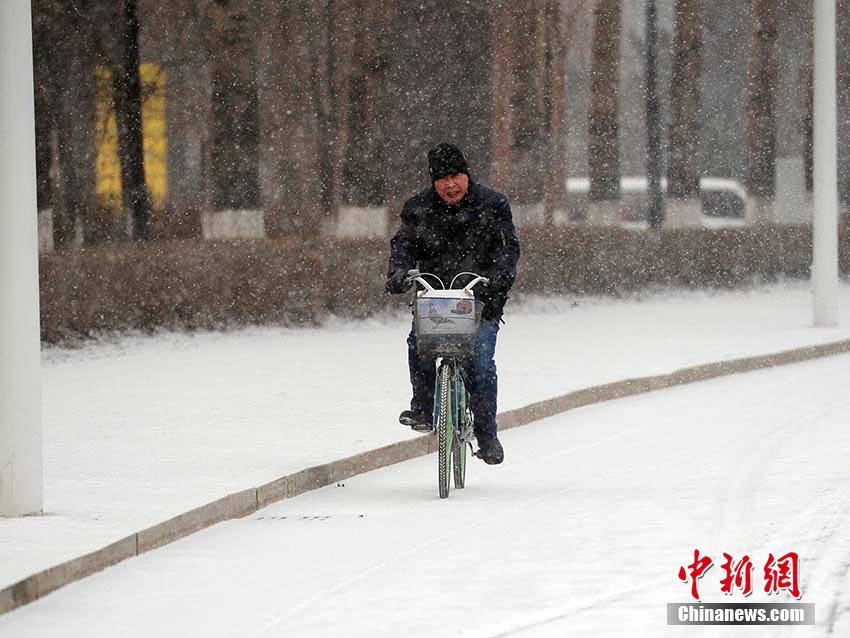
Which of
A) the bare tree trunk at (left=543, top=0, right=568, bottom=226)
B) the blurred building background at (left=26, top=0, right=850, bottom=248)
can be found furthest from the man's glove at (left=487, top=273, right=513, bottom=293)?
the bare tree trunk at (left=543, top=0, right=568, bottom=226)

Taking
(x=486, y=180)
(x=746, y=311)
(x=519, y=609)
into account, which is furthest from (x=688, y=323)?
(x=519, y=609)

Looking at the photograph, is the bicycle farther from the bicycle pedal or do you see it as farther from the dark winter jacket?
the bicycle pedal

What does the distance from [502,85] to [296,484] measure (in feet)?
97.2

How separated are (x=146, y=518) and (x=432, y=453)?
4176mm

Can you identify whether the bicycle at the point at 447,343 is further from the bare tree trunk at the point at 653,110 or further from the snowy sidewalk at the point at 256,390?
the bare tree trunk at the point at 653,110

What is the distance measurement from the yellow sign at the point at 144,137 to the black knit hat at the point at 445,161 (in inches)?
610

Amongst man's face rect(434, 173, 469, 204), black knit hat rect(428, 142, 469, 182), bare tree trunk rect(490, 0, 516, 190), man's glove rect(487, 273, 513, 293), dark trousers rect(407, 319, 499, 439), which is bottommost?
dark trousers rect(407, 319, 499, 439)

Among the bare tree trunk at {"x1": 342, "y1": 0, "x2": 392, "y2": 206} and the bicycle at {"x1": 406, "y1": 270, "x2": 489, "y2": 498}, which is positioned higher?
the bare tree trunk at {"x1": 342, "y1": 0, "x2": 392, "y2": 206}

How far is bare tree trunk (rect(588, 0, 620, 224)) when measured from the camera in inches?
1361

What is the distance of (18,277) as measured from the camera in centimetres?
1018

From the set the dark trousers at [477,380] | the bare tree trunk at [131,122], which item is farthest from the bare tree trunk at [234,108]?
the dark trousers at [477,380]

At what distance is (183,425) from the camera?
1459cm

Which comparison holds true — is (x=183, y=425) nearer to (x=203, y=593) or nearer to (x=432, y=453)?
(x=432, y=453)

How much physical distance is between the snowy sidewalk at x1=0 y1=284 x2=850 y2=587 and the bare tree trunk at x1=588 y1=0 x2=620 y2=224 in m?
5.69
